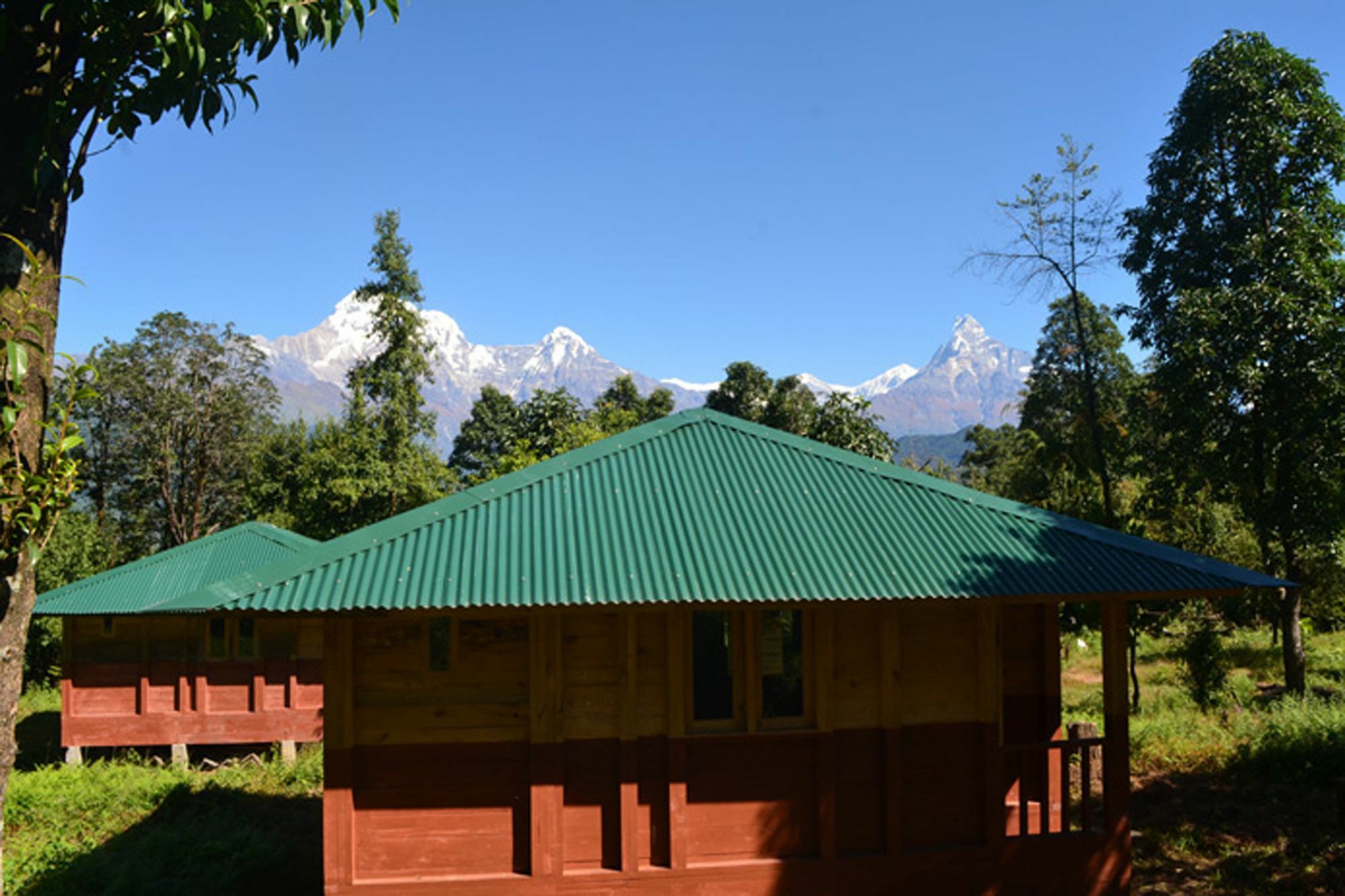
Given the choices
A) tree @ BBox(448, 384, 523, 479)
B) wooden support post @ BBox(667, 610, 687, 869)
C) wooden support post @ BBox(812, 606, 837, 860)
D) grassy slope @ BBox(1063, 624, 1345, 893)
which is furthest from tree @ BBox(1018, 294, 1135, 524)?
tree @ BBox(448, 384, 523, 479)

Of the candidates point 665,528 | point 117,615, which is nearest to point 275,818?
point 117,615

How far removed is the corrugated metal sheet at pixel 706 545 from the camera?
24.2 feet

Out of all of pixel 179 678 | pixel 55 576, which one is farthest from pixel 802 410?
pixel 55 576

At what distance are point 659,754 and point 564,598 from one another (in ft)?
6.70

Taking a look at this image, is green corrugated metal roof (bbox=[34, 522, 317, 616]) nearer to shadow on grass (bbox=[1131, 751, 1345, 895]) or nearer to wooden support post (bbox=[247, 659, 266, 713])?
wooden support post (bbox=[247, 659, 266, 713])

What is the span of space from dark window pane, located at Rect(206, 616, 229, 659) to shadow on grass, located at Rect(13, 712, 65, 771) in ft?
12.2

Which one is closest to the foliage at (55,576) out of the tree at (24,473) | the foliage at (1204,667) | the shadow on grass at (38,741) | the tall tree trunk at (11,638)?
the shadow on grass at (38,741)

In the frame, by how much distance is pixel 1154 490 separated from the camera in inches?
723

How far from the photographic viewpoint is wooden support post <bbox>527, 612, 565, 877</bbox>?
7.89 metres

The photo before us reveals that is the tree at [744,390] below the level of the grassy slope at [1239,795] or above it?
above

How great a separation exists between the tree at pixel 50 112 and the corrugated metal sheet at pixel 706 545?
260 cm

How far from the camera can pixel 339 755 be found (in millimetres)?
7777

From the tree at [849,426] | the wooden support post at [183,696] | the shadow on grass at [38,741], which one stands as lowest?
the shadow on grass at [38,741]

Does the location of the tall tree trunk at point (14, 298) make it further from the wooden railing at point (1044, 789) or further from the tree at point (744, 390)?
the tree at point (744, 390)
